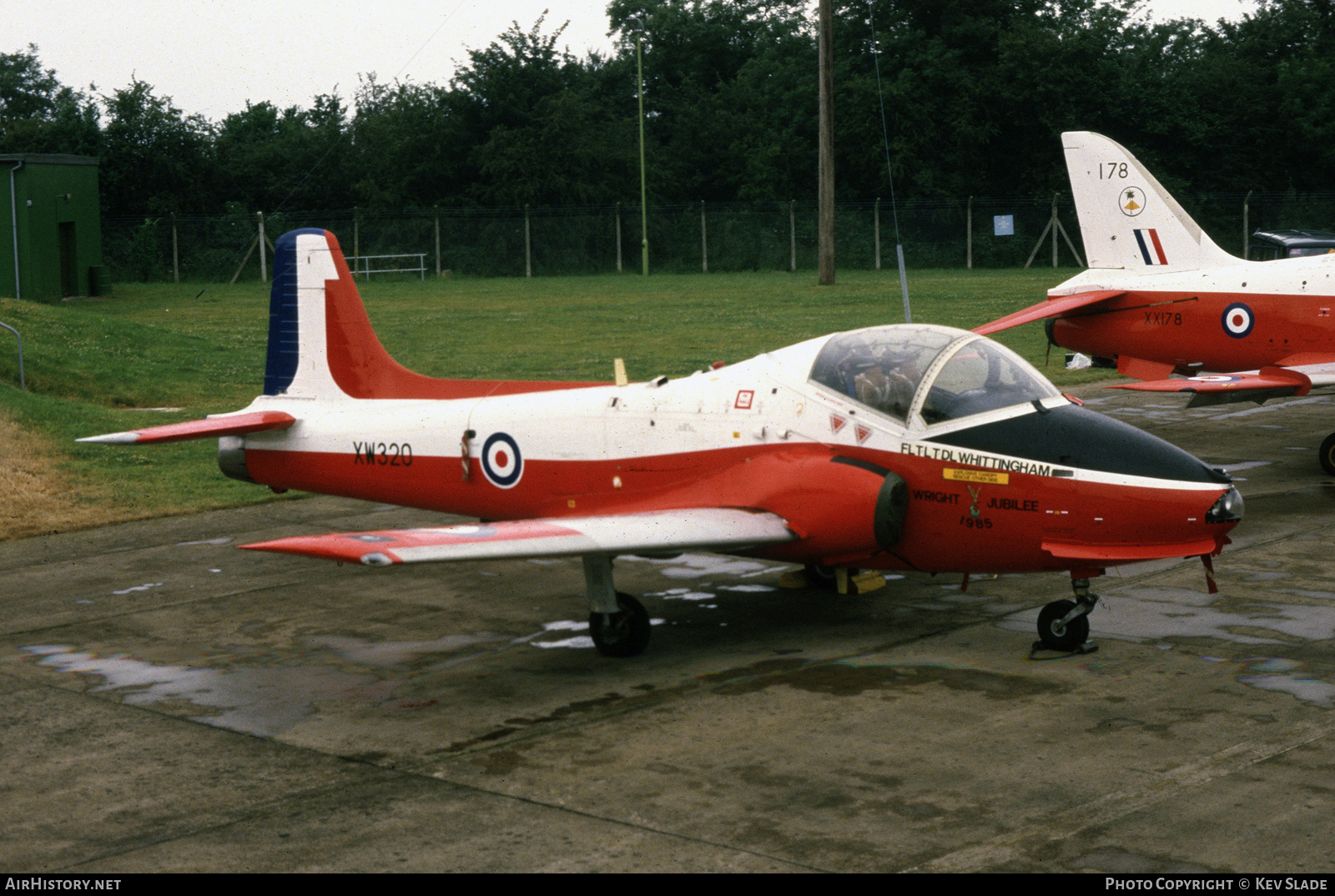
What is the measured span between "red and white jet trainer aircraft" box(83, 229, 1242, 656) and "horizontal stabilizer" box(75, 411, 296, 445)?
33 mm

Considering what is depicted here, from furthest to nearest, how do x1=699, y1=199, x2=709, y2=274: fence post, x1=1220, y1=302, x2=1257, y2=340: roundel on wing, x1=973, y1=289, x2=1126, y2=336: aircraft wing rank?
x1=699, y1=199, x2=709, y2=274: fence post < x1=973, y1=289, x2=1126, y2=336: aircraft wing < x1=1220, y1=302, x2=1257, y2=340: roundel on wing

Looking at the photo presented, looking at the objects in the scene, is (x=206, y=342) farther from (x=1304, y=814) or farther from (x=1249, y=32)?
(x=1249, y=32)

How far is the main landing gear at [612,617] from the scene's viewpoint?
373 inches

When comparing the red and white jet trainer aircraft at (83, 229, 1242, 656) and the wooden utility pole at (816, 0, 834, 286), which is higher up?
the wooden utility pole at (816, 0, 834, 286)

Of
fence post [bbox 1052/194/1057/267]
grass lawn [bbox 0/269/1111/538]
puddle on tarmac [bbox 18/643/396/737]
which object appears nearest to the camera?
puddle on tarmac [bbox 18/643/396/737]

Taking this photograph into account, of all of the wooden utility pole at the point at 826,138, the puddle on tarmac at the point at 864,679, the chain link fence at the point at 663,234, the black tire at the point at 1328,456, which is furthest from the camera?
the chain link fence at the point at 663,234

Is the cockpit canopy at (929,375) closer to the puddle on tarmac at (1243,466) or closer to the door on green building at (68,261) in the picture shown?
the puddle on tarmac at (1243,466)

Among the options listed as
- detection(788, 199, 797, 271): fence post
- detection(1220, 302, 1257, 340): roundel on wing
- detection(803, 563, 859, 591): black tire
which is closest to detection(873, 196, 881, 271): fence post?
detection(788, 199, 797, 271): fence post

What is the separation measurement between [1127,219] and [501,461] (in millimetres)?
11068

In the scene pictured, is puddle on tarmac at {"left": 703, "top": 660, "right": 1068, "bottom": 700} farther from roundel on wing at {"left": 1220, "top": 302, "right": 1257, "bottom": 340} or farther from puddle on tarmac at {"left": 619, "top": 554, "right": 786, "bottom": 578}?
roundel on wing at {"left": 1220, "top": 302, "right": 1257, "bottom": 340}

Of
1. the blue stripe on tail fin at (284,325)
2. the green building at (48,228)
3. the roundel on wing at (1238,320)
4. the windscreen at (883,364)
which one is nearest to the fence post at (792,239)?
the green building at (48,228)

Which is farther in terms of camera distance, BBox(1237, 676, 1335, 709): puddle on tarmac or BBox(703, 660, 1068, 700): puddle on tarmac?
BBox(703, 660, 1068, 700): puddle on tarmac

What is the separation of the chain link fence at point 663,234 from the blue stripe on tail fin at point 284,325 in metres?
43.9

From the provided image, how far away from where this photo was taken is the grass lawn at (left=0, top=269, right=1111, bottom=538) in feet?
58.2
